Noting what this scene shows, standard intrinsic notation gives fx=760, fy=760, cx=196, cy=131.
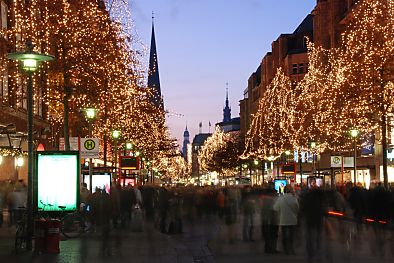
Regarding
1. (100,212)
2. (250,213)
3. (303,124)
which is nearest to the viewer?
(100,212)

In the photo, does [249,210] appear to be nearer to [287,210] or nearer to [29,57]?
[287,210]

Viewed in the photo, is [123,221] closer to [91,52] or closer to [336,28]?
[91,52]

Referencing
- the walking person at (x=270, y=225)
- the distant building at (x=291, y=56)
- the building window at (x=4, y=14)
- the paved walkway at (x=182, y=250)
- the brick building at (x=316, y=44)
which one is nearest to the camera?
the paved walkway at (x=182, y=250)

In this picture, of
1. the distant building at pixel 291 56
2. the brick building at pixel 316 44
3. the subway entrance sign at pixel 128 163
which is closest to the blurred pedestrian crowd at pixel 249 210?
the subway entrance sign at pixel 128 163

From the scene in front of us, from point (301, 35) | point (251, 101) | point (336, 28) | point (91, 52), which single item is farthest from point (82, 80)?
point (251, 101)

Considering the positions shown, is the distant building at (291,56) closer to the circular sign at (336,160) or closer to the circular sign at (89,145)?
the circular sign at (336,160)

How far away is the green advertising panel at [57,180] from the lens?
75.7 ft

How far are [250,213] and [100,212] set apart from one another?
19.2 feet

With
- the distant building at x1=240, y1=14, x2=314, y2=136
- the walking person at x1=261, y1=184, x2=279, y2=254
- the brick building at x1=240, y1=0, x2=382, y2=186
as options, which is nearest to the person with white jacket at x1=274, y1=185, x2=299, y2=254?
the walking person at x1=261, y1=184, x2=279, y2=254

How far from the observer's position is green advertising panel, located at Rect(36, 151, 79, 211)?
909 inches

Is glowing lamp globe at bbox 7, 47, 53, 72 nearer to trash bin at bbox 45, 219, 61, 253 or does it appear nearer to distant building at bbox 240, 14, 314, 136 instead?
trash bin at bbox 45, 219, 61, 253

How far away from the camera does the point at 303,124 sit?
74812 millimetres

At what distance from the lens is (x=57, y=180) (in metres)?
23.4

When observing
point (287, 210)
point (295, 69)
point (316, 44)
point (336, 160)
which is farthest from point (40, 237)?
point (295, 69)
